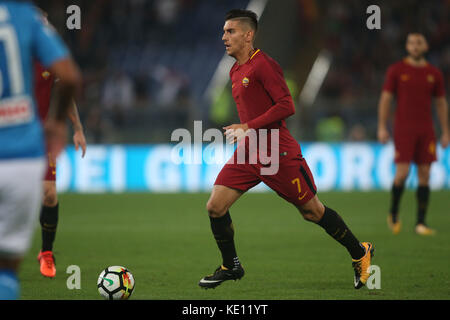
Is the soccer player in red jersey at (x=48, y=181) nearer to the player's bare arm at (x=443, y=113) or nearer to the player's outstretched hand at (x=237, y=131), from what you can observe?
the player's outstretched hand at (x=237, y=131)

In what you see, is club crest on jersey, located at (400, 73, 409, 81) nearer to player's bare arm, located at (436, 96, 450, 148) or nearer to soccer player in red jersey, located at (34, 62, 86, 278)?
player's bare arm, located at (436, 96, 450, 148)

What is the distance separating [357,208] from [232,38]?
24.6ft

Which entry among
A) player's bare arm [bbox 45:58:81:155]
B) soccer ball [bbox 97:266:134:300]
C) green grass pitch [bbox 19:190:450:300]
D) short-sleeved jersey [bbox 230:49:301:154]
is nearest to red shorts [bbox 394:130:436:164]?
green grass pitch [bbox 19:190:450:300]

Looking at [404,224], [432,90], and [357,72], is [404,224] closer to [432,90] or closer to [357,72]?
[432,90]

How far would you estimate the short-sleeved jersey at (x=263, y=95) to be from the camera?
611 cm

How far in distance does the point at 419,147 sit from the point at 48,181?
16.8 ft

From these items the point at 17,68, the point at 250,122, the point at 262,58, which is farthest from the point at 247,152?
the point at 17,68

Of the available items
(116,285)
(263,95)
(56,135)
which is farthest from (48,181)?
(56,135)

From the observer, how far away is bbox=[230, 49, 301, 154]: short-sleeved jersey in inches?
241

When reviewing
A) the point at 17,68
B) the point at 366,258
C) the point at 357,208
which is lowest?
the point at 357,208

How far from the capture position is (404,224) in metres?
11.2

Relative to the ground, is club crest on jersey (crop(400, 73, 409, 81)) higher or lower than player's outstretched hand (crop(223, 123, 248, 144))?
higher

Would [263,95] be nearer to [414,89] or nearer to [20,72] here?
[20,72]

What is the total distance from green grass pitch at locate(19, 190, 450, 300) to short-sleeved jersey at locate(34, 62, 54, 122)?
154cm
